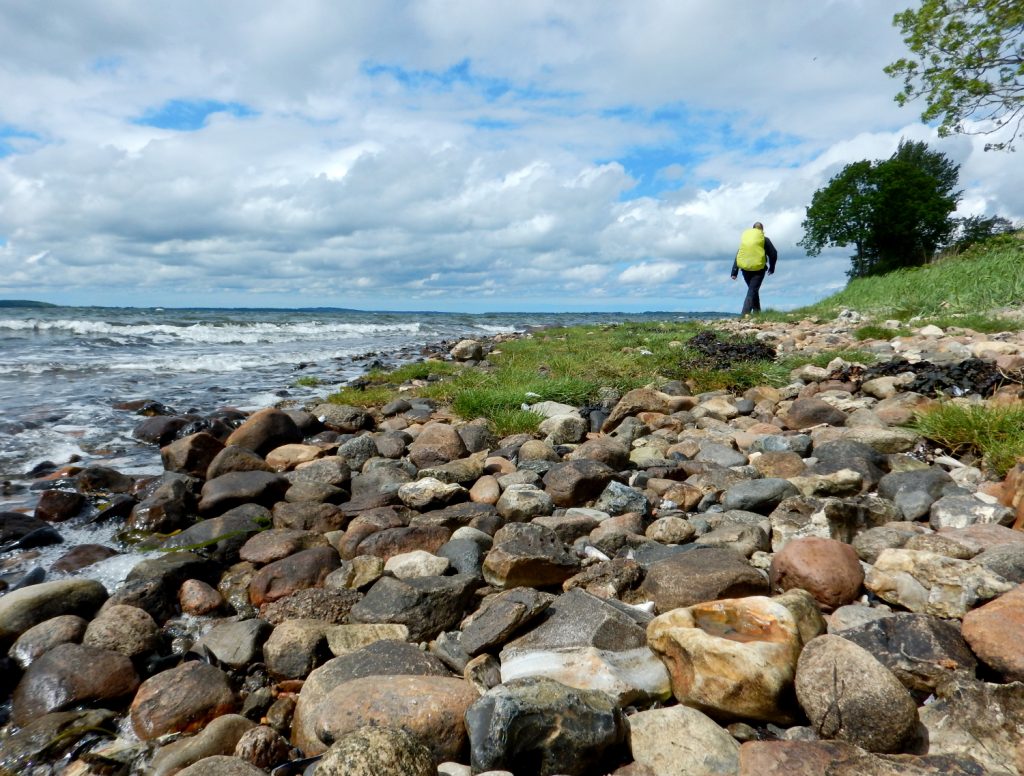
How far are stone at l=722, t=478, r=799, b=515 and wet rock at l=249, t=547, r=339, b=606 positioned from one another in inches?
92.8

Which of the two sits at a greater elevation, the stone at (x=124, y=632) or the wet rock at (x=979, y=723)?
the wet rock at (x=979, y=723)

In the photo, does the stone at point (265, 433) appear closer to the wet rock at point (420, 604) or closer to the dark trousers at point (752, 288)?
the wet rock at point (420, 604)

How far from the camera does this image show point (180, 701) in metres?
2.35

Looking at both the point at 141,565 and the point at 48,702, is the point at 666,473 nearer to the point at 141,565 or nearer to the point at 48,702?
the point at 141,565

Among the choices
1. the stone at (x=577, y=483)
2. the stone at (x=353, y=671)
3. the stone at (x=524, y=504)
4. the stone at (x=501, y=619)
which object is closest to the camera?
the stone at (x=353, y=671)

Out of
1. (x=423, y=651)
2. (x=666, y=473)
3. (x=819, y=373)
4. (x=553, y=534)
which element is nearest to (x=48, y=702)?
(x=423, y=651)

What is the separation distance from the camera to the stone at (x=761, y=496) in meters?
3.58

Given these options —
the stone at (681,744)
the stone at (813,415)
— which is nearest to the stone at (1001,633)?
the stone at (681,744)

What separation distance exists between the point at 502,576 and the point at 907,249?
36383mm

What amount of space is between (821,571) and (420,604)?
1743 mm

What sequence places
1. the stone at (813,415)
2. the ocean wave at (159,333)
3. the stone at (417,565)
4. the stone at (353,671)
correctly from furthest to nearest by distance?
the ocean wave at (159,333) → the stone at (813,415) → the stone at (417,565) → the stone at (353,671)

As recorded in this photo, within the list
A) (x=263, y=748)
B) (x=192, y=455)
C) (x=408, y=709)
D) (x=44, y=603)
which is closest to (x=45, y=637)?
(x=44, y=603)

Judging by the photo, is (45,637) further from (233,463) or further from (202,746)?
(233,463)

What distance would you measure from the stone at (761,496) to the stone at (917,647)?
140cm
